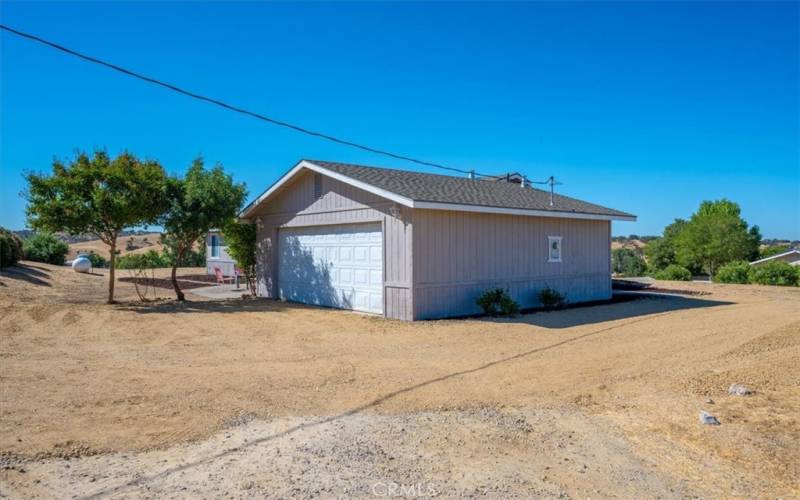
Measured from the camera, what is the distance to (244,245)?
17.5 metres

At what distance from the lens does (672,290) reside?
19.4m

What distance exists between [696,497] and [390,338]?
645cm

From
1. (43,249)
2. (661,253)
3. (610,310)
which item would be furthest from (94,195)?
(661,253)

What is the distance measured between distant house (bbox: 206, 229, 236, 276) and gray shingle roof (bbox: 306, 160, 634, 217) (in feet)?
40.6

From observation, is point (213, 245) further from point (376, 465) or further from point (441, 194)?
point (376, 465)

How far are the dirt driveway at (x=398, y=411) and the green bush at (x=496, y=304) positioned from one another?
6.50 feet

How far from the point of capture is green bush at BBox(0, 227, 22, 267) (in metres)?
17.5

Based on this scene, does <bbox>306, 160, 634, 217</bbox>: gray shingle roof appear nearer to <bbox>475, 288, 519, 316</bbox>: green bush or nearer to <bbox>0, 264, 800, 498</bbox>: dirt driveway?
<bbox>475, 288, 519, 316</bbox>: green bush

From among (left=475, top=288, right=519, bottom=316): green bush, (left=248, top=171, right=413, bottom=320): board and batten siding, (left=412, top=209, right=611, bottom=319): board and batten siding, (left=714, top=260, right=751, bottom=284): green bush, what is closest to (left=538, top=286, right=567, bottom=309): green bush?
(left=412, top=209, right=611, bottom=319): board and batten siding

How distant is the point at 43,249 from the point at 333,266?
61.0ft

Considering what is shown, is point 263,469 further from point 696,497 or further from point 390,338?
point 390,338

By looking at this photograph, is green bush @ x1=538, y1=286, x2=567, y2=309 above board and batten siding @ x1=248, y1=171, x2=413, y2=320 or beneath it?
beneath

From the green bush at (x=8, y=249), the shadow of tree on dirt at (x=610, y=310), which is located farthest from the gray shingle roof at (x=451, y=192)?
the green bush at (x=8, y=249)

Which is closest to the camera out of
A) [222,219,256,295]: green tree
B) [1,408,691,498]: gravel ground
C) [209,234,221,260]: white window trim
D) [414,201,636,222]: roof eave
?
[1,408,691,498]: gravel ground
